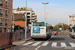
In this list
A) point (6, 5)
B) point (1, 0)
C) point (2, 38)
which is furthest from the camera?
point (1, 0)

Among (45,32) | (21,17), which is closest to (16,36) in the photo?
(45,32)

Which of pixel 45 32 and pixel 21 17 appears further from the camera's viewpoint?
pixel 21 17

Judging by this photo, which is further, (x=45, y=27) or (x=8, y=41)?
(x=45, y=27)

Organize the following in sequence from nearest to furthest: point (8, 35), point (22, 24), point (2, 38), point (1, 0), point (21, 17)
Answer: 1. point (2, 38)
2. point (8, 35)
3. point (1, 0)
4. point (22, 24)
5. point (21, 17)

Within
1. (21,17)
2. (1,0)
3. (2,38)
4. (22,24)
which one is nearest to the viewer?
(2,38)

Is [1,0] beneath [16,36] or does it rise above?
above

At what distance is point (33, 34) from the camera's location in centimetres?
2502

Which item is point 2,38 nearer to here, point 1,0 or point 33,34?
point 1,0

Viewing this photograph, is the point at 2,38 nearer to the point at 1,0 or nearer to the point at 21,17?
the point at 1,0

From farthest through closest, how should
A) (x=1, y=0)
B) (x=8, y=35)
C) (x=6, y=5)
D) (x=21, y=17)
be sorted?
1. (x=21, y=17)
2. (x=1, y=0)
3. (x=6, y=5)
4. (x=8, y=35)

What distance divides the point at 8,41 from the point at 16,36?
25.6ft

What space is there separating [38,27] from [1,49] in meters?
11.9

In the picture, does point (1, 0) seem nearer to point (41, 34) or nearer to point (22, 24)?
point (41, 34)

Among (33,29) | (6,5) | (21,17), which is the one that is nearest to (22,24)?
(21,17)
